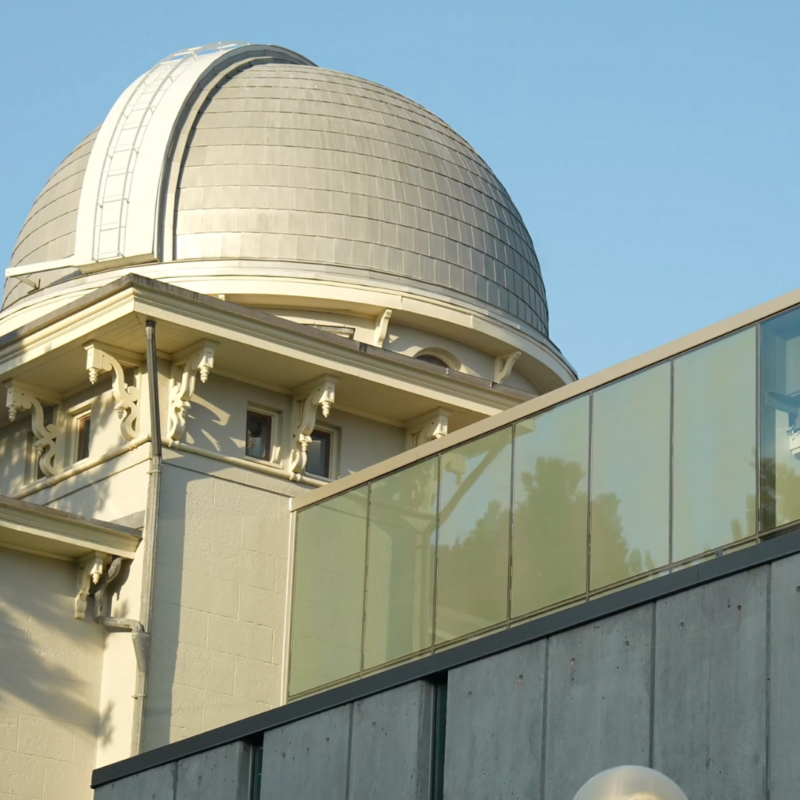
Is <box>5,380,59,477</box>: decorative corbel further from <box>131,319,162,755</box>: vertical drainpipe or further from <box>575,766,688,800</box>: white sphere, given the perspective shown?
<box>575,766,688,800</box>: white sphere

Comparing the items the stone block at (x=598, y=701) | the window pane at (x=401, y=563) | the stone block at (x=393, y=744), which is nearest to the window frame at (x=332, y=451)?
the window pane at (x=401, y=563)

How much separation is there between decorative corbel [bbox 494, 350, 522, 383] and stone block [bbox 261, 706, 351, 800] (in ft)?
50.1

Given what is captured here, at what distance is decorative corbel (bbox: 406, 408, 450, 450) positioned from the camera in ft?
90.9

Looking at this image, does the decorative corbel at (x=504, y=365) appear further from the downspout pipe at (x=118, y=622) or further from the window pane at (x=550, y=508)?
the window pane at (x=550, y=508)

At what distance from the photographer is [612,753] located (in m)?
13.8

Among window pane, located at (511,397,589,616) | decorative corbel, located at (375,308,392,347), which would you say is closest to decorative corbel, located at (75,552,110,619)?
decorative corbel, located at (375,308,392,347)

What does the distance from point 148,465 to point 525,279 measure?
36.6 feet

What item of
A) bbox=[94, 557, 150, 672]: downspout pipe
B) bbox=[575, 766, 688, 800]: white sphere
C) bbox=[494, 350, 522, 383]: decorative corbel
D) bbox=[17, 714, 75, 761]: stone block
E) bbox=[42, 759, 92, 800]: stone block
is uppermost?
bbox=[494, 350, 522, 383]: decorative corbel

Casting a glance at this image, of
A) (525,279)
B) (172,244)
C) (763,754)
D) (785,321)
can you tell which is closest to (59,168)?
(172,244)

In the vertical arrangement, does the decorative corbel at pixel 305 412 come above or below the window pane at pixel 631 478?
above

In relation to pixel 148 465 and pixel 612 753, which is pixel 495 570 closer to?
pixel 612 753

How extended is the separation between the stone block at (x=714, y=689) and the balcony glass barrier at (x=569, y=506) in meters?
1.72

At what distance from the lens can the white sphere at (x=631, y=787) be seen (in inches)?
312

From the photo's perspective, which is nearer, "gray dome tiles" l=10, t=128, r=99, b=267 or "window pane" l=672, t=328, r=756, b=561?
"window pane" l=672, t=328, r=756, b=561
